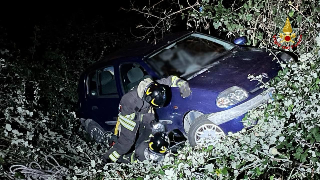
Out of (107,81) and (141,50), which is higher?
(141,50)

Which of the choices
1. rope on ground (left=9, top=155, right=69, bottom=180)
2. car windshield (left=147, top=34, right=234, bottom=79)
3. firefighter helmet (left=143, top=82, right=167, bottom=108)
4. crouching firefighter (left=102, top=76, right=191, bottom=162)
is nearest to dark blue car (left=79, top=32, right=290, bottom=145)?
car windshield (left=147, top=34, right=234, bottom=79)

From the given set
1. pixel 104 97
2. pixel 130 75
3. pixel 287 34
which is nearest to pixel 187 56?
pixel 130 75

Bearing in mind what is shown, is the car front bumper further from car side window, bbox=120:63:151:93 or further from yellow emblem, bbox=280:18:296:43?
yellow emblem, bbox=280:18:296:43

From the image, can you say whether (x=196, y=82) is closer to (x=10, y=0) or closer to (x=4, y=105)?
(x=4, y=105)

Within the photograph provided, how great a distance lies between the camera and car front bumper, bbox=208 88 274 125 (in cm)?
395

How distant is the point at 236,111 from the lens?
402cm

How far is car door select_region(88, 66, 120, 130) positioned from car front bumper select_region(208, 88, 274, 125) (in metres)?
1.82

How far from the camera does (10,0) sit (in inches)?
522

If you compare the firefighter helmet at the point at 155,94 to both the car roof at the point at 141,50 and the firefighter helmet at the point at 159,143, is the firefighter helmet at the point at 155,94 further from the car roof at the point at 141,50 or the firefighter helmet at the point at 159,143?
the car roof at the point at 141,50

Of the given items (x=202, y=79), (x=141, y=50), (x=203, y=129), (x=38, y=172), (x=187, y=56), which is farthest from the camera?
(x=141, y=50)

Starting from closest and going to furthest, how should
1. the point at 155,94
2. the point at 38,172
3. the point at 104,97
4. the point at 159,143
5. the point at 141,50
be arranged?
the point at 38,172 < the point at 155,94 < the point at 159,143 < the point at 141,50 < the point at 104,97

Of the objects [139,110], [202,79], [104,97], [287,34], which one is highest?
[287,34]

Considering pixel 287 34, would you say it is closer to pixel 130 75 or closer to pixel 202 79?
pixel 202 79

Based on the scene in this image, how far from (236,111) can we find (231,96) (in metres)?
0.19
